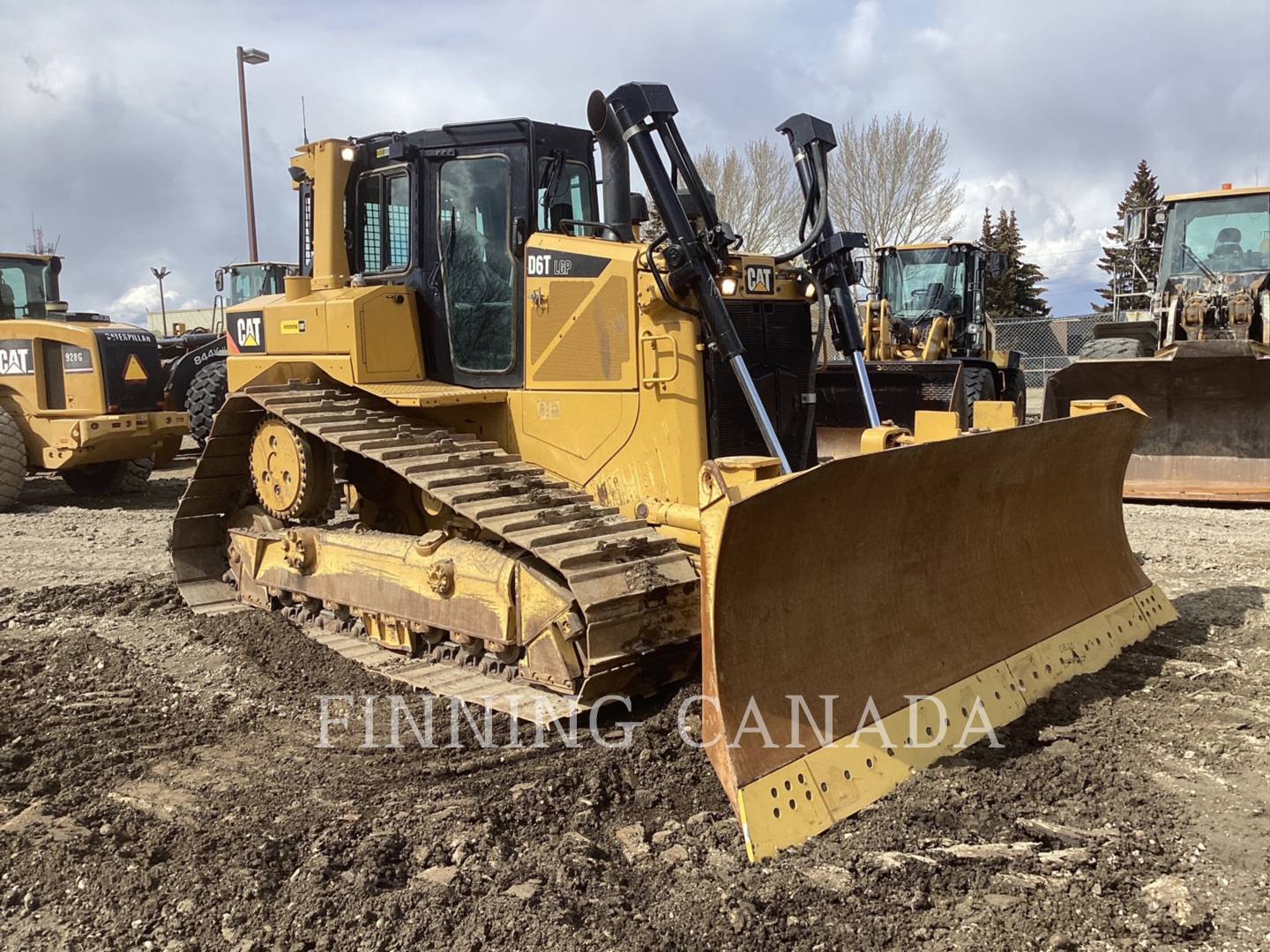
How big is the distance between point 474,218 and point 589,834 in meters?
3.41

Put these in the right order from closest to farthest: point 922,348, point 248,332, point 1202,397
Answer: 1. point 248,332
2. point 1202,397
3. point 922,348

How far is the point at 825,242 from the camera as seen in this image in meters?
5.28

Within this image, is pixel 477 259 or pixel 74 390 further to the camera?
pixel 74 390

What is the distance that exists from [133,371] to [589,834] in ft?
30.5

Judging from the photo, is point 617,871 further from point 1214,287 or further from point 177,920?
point 1214,287

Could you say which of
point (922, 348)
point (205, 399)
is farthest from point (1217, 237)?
point (205, 399)

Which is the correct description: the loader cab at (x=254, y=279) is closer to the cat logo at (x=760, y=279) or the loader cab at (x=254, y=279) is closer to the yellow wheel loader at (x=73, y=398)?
the yellow wheel loader at (x=73, y=398)

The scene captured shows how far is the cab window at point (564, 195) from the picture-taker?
5.44 metres

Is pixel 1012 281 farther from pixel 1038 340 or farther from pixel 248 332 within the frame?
pixel 248 332

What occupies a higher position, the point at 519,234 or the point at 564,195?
the point at 564,195

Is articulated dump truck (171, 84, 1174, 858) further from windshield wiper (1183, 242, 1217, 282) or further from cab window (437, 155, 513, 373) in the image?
windshield wiper (1183, 242, 1217, 282)

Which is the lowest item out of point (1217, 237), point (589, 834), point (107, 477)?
point (589, 834)

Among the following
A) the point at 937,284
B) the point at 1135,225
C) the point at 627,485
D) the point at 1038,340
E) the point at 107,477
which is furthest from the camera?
the point at 1038,340

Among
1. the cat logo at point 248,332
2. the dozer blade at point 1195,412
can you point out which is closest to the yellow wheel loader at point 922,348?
the dozer blade at point 1195,412
